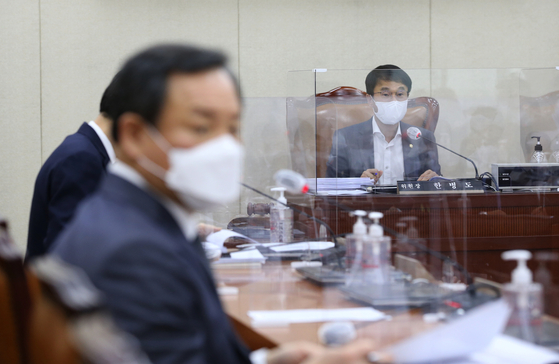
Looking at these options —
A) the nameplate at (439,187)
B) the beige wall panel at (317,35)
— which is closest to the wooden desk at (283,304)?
the nameplate at (439,187)

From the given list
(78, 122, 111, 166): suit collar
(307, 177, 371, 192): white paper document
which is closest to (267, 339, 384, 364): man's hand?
(78, 122, 111, 166): suit collar

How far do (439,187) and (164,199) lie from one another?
1.43 meters

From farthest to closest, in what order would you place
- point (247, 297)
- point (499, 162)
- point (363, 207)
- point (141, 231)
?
point (499, 162) < point (363, 207) < point (247, 297) < point (141, 231)

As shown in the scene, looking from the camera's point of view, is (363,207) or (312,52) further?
(312,52)

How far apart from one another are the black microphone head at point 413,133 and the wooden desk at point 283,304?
41.1 inches

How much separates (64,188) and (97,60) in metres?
2.72

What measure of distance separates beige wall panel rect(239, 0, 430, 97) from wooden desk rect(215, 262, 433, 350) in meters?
2.75

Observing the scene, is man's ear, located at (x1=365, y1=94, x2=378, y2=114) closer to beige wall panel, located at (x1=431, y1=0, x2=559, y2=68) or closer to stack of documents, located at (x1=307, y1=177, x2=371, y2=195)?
stack of documents, located at (x1=307, y1=177, x2=371, y2=195)

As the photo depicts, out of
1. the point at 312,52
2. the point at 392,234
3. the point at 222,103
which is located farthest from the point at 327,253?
the point at 312,52

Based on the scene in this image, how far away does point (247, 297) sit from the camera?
4.76 ft

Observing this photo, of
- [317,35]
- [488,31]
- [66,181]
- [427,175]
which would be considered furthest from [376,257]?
[488,31]

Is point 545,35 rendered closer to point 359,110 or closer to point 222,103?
point 359,110

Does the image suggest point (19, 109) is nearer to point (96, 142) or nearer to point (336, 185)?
point (96, 142)

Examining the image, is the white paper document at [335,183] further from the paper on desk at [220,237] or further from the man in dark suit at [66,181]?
the man in dark suit at [66,181]
